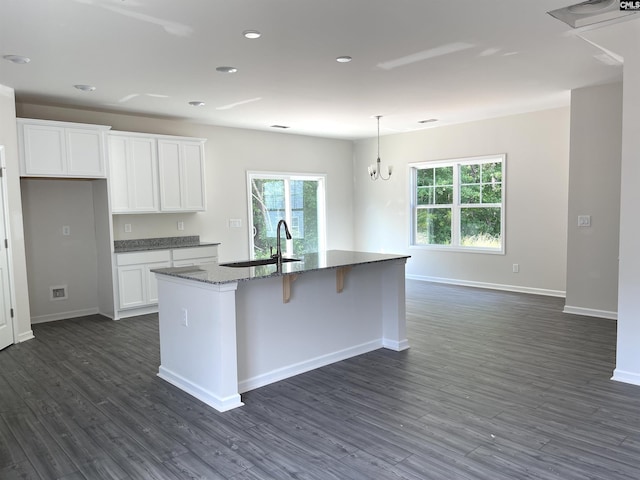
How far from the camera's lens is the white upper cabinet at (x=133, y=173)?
575cm

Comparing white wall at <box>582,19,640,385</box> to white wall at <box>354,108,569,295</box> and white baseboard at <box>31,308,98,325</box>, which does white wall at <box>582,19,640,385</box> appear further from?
white baseboard at <box>31,308,98,325</box>

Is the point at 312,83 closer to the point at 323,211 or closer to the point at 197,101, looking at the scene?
the point at 197,101

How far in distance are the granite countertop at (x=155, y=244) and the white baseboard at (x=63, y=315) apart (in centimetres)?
89

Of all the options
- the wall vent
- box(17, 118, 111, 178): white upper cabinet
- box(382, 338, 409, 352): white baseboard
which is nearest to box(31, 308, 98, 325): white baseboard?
the wall vent

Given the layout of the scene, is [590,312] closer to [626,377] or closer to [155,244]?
[626,377]

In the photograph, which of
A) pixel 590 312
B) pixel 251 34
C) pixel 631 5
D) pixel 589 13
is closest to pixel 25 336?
pixel 251 34

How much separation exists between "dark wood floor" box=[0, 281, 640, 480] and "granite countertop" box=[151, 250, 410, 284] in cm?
87

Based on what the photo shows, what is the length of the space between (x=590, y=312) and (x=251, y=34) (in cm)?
477

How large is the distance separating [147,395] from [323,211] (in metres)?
5.89

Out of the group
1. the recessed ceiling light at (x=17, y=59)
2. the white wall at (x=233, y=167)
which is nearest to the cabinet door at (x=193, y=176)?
the white wall at (x=233, y=167)

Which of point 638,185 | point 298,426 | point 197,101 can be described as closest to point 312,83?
point 197,101

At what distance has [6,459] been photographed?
8.39ft

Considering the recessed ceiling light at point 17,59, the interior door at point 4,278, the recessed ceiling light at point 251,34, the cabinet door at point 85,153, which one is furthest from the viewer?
the cabinet door at point 85,153

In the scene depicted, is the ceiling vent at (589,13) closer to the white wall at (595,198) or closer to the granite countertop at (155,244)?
the white wall at (595,198)
